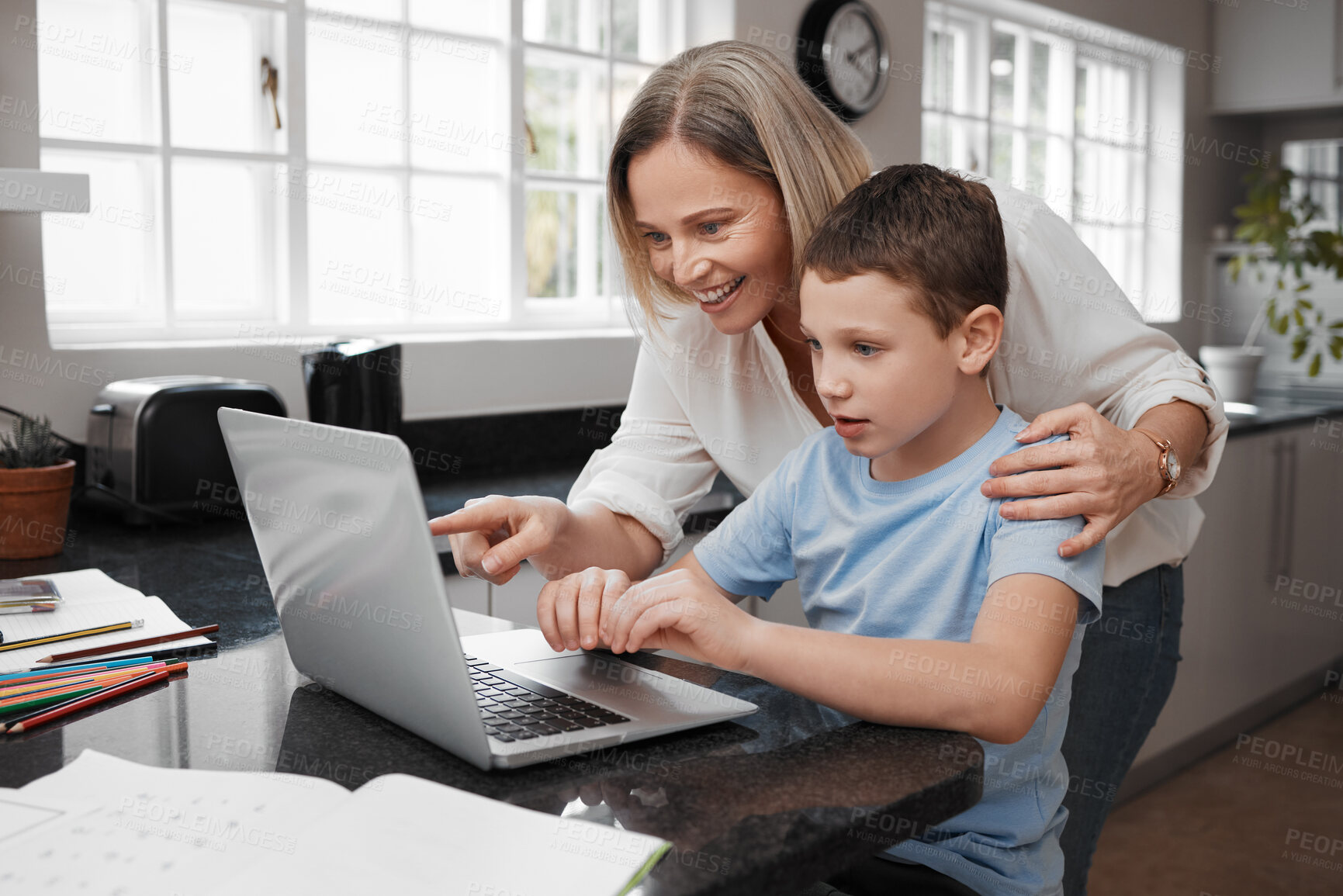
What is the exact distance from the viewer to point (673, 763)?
0.72 meters

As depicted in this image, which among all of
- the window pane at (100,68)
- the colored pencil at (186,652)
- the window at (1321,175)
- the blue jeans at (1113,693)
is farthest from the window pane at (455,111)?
the window at (1321,175)

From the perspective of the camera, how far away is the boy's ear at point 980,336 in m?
0.96

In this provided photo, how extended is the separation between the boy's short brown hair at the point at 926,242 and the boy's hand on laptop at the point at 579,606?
0.33m

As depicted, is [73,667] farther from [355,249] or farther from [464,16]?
[464,16]

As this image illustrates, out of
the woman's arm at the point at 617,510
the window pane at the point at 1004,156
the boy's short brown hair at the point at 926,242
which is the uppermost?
the window pane at the point at 1004,156

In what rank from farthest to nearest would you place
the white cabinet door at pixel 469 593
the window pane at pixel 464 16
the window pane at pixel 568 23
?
1. the window pane at pixel 568 23
2. the window pane at pixel 464 16
3. the white cabinet door at pixel 469 593

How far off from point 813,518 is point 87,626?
686mm

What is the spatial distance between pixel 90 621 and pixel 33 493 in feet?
1.55

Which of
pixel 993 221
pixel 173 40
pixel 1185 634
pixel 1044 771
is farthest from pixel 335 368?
pixel 1185 634

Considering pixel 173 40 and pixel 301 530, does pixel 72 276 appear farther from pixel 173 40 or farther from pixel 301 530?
pixel 301 530

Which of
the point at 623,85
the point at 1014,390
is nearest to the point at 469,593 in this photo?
the point at 1014,390

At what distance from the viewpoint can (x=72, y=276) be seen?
1886mm

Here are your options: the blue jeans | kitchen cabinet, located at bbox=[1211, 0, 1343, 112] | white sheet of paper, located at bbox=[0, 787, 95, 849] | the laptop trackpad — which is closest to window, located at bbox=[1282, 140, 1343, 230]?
kitchen cabinet, located at bbox=[1211, 0, 1343, 112]

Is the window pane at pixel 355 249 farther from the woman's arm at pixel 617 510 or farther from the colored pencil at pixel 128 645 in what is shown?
the colored pencil at pixel 128 645
